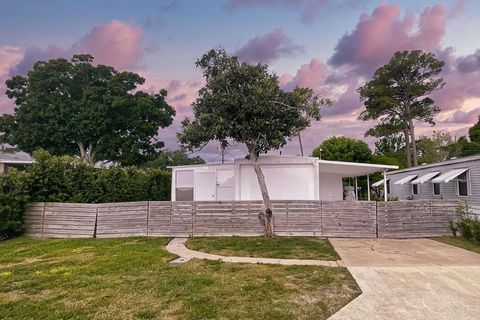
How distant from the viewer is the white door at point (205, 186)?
13.2 m

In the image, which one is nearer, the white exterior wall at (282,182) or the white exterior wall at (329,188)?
the white exterior wall at (282,182)

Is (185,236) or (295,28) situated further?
(295,28)

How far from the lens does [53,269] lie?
6.39m

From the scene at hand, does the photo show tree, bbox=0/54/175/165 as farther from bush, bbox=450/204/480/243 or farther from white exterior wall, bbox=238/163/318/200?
bush, bbox=450/204/480/243

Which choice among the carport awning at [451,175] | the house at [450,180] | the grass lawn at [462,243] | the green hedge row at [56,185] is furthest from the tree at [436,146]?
the green hedge row at [56,185]

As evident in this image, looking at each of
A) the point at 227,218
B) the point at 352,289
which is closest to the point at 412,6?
the point at 227,218

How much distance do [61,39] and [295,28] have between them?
9584 millimetres

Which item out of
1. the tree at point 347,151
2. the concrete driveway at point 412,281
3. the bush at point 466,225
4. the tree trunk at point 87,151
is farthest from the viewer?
the tree at point 347,151

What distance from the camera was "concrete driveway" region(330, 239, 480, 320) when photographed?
13.3 ft

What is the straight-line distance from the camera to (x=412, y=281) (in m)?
5.30

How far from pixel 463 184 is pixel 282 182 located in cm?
808

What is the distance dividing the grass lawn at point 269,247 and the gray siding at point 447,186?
5.81m

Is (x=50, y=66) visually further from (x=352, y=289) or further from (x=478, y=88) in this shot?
(x=478, y=88)

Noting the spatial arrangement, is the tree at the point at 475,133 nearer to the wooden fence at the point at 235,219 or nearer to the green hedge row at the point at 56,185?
the wooden fence at the point at 235,219
